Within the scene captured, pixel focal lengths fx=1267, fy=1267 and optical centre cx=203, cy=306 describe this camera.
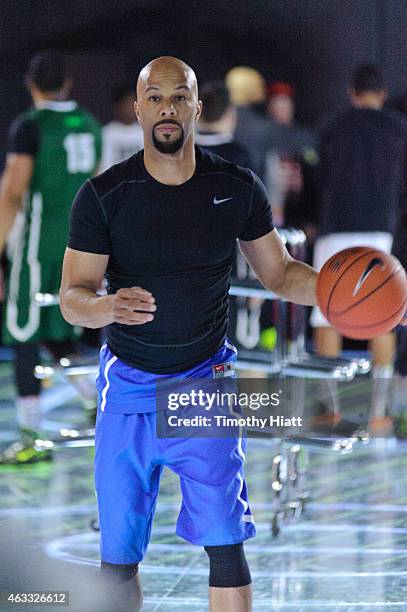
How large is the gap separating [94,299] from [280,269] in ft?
1.89

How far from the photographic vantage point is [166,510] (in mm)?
5051

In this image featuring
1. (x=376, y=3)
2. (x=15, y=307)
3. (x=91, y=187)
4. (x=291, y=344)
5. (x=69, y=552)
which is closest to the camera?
(x=91, y=187)

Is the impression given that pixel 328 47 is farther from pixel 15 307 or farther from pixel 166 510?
pixel 166 510

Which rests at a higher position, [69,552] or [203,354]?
[203,354]

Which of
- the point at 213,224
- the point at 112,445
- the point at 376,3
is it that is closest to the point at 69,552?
the point at 112,445

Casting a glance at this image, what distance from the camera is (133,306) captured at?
2908mm

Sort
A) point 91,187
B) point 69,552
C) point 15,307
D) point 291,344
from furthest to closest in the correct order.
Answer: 1. point 15,307
2. point 291,344
3. point 69,552
4. point 91,187

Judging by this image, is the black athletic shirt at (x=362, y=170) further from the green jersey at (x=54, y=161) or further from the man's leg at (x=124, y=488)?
the man's leg at (x=124, y=488)

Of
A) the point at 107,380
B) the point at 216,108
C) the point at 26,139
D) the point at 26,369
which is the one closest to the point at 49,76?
the point at 26,139

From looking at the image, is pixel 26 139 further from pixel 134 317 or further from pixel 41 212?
pixel 134 317

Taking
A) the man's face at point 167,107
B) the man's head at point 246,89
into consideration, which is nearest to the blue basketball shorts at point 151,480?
the man's face at point 167,107

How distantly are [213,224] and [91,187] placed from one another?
12.6 inches

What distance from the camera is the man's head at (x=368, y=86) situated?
621 centimetres

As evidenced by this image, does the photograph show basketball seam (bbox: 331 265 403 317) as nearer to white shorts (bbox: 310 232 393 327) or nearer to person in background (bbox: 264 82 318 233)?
white shorts (bbox: 310 232 393 327)
